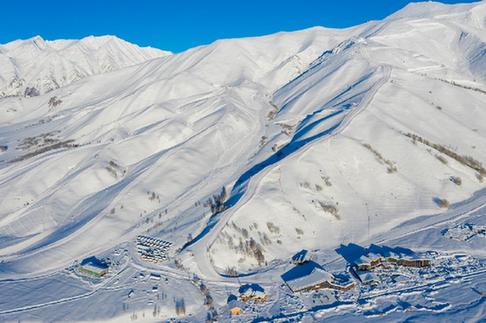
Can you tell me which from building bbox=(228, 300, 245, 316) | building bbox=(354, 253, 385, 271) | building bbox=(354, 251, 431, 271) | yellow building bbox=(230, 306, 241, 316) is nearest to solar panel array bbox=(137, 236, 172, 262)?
building bbox=(228, 300, 245, 316)

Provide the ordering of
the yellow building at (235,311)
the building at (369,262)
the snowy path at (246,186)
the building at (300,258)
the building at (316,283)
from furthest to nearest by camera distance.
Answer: the snowy path at (246,186) → the building at (300,258) → the building at (369,262) → the building at (316,283) → the yellow building at (235,311)

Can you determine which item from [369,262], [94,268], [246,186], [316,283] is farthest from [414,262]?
[94,268]

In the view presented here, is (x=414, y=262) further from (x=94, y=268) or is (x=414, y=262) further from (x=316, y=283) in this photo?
(x=94, y=268)

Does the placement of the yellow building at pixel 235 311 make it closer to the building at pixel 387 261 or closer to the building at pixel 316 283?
the building at pixel 316 283

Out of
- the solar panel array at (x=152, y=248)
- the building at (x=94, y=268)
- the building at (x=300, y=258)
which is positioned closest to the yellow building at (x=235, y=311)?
the building at (x=300, y=258)

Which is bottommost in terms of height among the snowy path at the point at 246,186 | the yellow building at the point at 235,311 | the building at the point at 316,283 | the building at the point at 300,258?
the yellow building at the point at 235,311

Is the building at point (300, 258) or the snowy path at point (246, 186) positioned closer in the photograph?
the building at point (300, 258)
